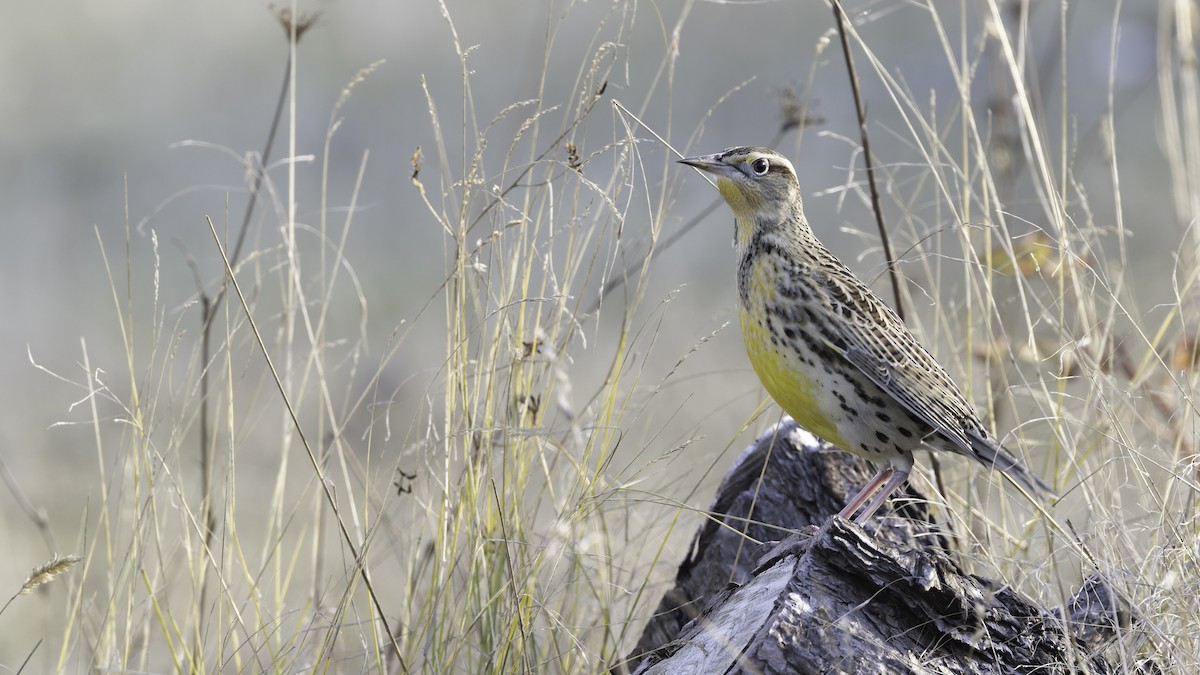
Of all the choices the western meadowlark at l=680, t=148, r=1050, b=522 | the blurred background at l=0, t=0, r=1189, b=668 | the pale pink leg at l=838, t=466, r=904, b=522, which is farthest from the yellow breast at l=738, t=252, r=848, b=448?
the blurred background at l=0, t=0, r=1189, b=668

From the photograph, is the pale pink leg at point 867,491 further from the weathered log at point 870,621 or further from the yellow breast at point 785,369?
the weathered log at point 870,621

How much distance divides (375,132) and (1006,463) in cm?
903

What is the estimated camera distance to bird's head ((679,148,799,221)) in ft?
11.7

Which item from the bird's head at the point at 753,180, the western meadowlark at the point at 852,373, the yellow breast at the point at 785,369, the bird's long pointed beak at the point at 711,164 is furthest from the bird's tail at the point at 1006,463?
the bird's long pointed beak at the point at 711,164

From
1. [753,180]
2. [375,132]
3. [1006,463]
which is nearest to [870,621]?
[1006,463]

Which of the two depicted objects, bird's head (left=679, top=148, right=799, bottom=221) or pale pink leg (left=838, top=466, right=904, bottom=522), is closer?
pale pink leg (left=838, top=466, right=904, bottom=522)

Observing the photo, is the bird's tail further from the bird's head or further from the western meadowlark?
the bird's head

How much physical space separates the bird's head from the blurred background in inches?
187

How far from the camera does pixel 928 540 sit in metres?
3.30

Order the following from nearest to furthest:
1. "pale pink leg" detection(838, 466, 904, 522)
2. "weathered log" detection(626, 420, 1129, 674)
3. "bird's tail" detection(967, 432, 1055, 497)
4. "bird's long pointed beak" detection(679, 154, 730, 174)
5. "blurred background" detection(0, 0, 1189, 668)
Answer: "weathered log" detection(626, 420, 1129, 674), "bird's tail" detection(967, 432, 1055, 497), "pale pink leg" detection(838, 466, 904, 522), "bird's long pointed beak" detection(679, 154, 730, 174), "blurred background" detection(0, 0, 1189, 668)

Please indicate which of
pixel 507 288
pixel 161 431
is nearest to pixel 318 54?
pixel 161 431

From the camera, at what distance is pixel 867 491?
3266 millimetres

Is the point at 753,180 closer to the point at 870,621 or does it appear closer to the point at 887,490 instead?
the point at 887,490

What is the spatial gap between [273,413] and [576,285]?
246 centimetres
